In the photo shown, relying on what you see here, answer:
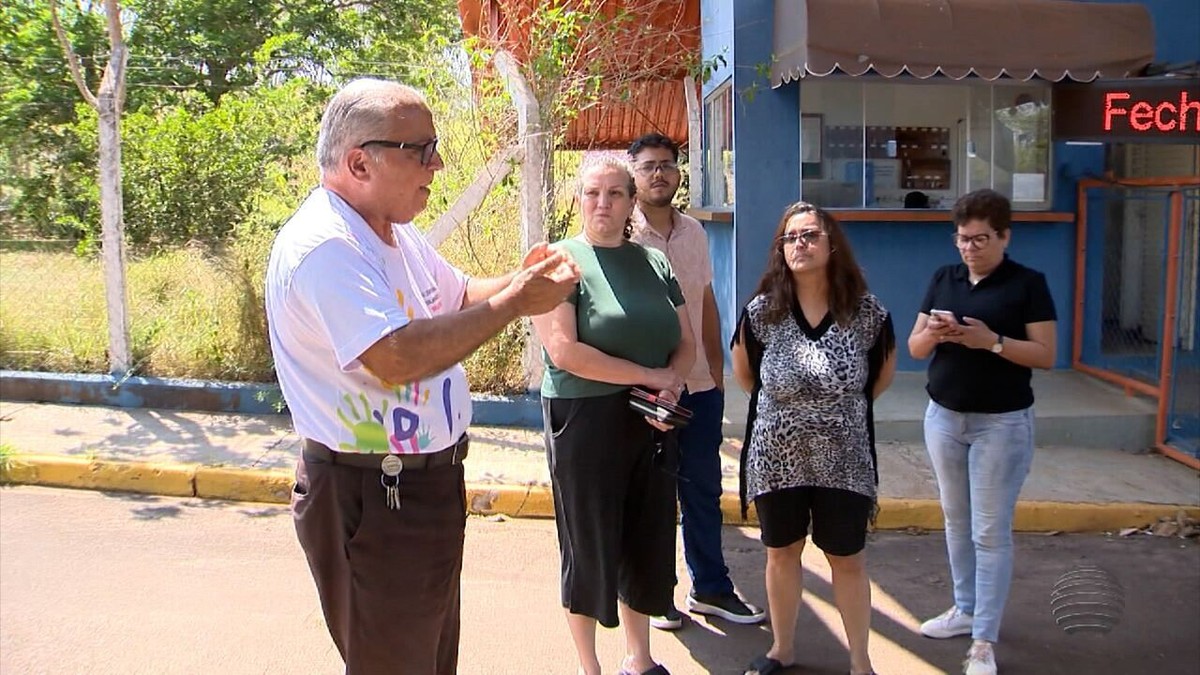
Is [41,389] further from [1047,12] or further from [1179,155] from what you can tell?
[1179,155]

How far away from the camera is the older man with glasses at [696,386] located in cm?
423

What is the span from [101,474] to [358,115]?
4.97m

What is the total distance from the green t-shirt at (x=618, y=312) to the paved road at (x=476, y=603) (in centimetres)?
126

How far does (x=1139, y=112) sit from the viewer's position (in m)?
6.97

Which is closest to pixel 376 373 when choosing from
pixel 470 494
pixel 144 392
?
pixel 470 494

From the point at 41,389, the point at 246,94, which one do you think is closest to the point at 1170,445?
the point at 41,389

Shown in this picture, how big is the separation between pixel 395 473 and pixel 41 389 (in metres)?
6.58

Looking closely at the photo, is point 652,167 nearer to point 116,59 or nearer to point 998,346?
point 998,346

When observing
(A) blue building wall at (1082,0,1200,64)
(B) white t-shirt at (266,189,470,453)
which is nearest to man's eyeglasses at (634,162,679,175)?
(B) white t-shirt at (266,189,470,453)

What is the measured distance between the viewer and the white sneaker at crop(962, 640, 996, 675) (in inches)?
155

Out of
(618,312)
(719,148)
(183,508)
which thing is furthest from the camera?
Answer: (719,148)

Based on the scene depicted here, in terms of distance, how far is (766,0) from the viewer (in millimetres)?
8016

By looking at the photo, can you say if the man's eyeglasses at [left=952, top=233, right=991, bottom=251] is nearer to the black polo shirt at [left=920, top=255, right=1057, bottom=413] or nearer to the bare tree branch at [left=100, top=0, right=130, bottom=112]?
the black polo shirt at [left=920, top=255, right=1057, bottom=413]

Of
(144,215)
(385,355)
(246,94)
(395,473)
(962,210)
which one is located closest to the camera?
(385,355)
